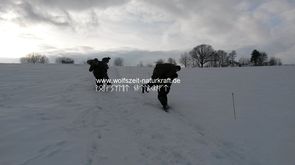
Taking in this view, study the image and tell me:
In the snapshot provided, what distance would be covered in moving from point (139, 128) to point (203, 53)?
91914 millimetres

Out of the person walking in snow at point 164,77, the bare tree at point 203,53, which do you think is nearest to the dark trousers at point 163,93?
the person walking in snow at point 164,77

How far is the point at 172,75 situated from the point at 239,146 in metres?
4.38

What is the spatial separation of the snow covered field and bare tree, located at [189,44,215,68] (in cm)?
8440

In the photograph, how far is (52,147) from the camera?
7098 mm

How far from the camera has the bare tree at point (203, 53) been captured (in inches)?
3868

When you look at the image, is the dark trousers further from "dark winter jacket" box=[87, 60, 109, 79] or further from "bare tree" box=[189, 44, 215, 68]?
"bare tree" box=[189, 44, 215, 68]

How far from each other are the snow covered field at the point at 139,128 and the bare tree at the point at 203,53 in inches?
3323

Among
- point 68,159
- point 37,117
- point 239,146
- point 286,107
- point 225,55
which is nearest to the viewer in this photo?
point 68,159

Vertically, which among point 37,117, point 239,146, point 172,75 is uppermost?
point 172,75

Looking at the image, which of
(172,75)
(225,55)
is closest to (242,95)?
(172,75)

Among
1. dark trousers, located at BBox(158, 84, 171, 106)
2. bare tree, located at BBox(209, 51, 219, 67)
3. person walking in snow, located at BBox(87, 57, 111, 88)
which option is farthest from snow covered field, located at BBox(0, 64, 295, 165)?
bare tree, located at BBox(209, 51, 219, 67)

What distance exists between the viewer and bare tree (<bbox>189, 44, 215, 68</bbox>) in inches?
3868

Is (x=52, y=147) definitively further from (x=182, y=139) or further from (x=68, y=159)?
(x=182, y=139)

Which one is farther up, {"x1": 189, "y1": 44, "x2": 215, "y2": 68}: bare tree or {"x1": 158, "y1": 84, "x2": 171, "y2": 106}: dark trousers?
{"x1": 189, "y1": 44, "x2": 215, "y2": 68}: bare tree
